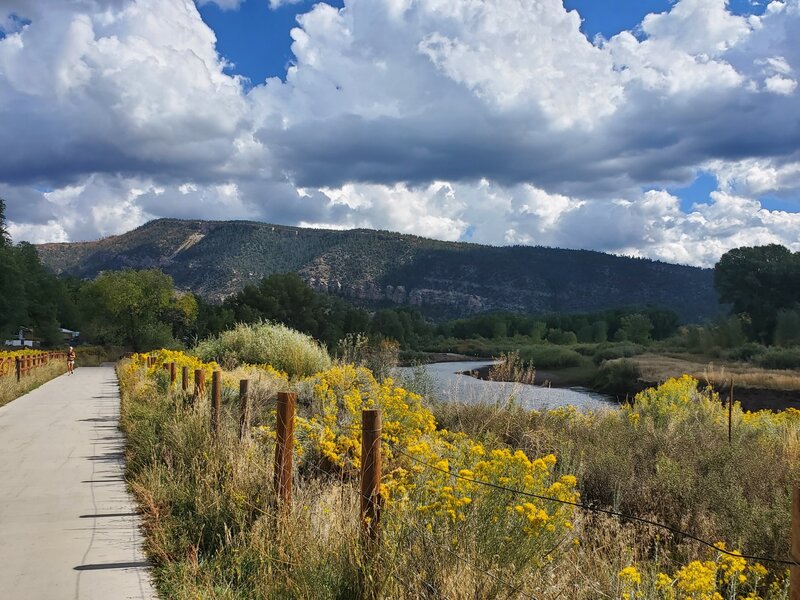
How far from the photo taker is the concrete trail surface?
4.91 m

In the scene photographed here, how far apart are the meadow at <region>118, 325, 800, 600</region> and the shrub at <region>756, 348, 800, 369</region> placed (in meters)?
45.5

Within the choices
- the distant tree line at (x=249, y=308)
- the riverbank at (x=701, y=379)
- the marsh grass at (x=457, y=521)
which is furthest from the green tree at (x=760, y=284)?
the marsh grass at (x=457, y=521)

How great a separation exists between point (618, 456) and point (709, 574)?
16.4 feet

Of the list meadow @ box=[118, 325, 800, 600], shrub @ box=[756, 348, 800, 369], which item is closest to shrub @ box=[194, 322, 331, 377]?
meadow @ box=[118, 325, 800, 600]

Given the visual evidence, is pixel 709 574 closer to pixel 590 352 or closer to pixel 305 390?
pixel 305 390

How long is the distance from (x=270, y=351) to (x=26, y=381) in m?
9.91

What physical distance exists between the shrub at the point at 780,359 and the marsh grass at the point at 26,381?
47.9m

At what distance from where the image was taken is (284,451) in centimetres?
547

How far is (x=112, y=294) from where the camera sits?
212 ft

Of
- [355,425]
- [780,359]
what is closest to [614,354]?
[780,359]

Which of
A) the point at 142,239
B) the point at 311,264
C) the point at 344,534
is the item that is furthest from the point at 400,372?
the point at 142,239

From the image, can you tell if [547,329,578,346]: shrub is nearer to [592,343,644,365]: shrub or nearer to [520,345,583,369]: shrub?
[520,345,583,369]: shrub

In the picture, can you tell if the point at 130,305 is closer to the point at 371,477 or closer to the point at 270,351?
the point at 270,351

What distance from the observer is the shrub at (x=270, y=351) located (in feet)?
61.8
